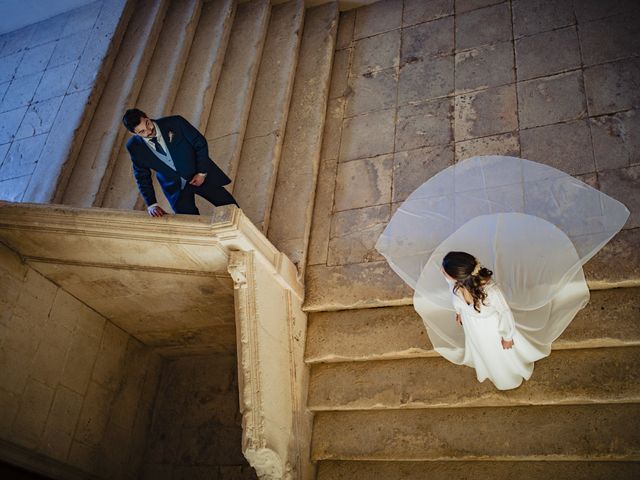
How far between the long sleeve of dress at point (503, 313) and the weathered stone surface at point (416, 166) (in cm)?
184

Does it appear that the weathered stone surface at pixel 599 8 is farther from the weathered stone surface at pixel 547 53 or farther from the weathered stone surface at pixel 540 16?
the weathered stone surface at pixel 547 53

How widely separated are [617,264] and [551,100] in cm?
182

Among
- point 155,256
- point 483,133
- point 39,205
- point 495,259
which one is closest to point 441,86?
point 483,133

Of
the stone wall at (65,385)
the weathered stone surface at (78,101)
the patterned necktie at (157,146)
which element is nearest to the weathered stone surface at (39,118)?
the weathered stone surface at (78,101)

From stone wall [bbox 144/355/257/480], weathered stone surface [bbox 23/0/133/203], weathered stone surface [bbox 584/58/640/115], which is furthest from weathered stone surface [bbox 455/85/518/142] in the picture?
weathered stone surface [bbox 23/0/133/203]

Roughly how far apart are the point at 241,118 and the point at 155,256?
7.37 ft

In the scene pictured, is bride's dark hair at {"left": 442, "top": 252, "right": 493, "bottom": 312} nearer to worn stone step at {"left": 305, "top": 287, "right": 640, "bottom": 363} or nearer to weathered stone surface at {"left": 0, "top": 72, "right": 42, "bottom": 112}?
worn stone step at {"left": 305, "top": 287, "right": 640, "bottom": 363}

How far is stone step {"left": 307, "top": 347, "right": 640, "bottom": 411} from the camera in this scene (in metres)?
3.62

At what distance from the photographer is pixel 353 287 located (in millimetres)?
4629

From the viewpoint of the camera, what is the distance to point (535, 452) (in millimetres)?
3646

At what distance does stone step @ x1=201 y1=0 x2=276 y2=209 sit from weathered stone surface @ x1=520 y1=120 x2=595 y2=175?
285 centimetres

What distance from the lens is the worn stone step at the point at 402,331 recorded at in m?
3.69

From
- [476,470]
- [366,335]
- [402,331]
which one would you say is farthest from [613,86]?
[476,470]

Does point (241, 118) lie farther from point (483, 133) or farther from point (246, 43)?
point (483, 133)
